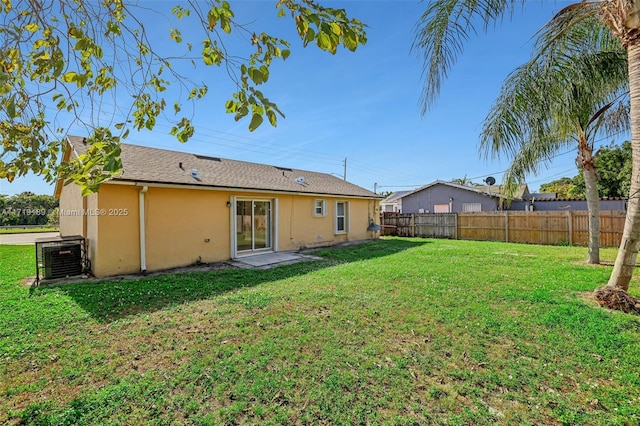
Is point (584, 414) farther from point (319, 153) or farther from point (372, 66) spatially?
point (319, 153)

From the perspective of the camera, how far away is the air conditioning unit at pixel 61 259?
7344mm

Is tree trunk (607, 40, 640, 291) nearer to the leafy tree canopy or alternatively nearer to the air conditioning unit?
the leafy tree canopy

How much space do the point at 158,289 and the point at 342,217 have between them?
10.3 m

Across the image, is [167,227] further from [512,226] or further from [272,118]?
[512,226]

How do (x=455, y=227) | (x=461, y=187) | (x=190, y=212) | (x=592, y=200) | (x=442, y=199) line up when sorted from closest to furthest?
(x=592, y=200), (x=190, y=212), (x=455, y=227), (x=461, y=187), (x=442, y=199)

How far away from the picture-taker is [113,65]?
10.5ft

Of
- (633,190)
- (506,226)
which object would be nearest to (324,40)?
(633,190)

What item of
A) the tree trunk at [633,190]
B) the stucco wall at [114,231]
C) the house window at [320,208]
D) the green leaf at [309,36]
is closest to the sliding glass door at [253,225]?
the house window at [320,208]

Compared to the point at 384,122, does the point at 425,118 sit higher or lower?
lower

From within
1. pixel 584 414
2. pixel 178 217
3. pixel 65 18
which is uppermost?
pixel 65 18

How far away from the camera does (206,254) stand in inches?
381

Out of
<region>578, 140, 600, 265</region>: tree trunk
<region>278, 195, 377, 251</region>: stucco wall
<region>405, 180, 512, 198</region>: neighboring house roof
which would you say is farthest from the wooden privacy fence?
<region>405, 180, 512, 198</region>: neighboring house roof

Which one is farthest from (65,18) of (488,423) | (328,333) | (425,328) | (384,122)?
(384,122)

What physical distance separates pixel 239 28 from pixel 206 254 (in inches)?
329
